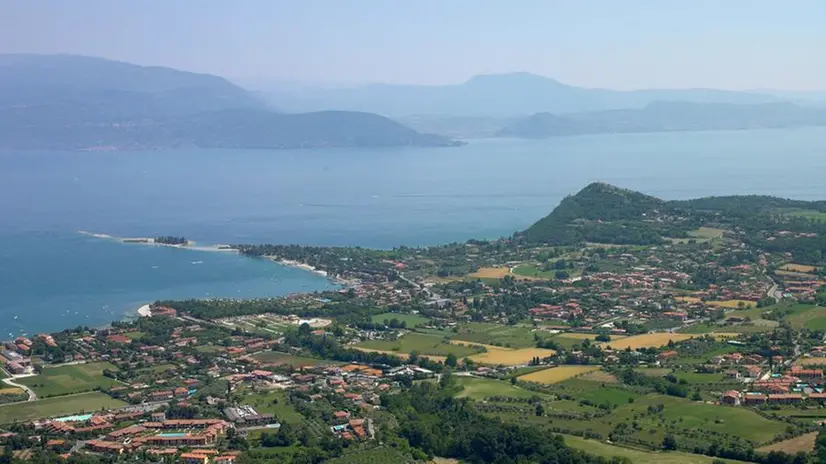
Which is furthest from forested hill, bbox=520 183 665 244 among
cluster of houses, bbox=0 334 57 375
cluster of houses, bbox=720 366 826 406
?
cluster of houses, bbox=0 334 57 375

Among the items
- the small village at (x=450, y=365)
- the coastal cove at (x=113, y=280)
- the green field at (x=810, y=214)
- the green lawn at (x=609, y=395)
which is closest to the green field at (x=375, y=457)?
the small village at (x=450, y=365)

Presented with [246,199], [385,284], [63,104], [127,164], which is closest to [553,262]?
[385,284]

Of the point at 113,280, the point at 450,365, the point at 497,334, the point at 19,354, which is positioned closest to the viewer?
the point at 450,365

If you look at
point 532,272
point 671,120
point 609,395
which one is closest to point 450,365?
point 609,395

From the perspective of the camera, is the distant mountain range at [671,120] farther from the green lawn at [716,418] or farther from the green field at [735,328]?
the green lawn at [716,418]

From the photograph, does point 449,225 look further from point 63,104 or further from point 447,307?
point 63,104

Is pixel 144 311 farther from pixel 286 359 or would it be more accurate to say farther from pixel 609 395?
pixel 609 395

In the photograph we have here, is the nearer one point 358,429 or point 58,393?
point 358,429
